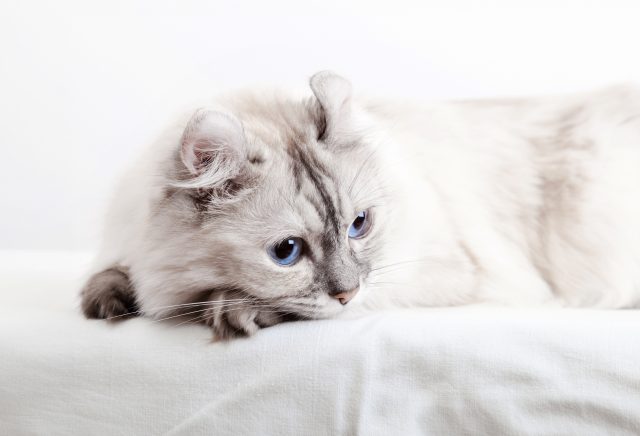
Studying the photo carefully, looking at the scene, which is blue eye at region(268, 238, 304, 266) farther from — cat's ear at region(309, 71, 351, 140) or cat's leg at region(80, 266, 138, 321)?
cat's leg at region(80, 266, 138, 321)

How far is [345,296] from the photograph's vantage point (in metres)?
1.45

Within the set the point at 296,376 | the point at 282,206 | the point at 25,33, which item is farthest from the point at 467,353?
the point at 25,33

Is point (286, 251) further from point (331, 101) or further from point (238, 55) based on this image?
point (238, 55)

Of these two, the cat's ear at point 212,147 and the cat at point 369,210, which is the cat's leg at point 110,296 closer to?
the cat at point 369,210

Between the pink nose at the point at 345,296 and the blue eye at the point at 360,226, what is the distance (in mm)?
138

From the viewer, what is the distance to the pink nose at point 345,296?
1445 millimetres

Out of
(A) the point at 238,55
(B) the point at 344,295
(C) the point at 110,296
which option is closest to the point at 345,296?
(B) the point at 344,295

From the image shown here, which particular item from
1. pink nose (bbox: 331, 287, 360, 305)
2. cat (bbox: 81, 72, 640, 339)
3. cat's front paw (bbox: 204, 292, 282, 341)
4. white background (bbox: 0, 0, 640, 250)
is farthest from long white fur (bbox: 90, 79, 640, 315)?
white background (bbox: 0, 0, 640, 250)

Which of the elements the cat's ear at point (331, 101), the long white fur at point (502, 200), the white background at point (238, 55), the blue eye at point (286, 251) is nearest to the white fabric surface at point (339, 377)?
the blue eye at point (286, 251)

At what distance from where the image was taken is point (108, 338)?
1468 mm

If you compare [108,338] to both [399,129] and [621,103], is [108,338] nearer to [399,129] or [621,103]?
[399,129]

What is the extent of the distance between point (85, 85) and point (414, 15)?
1.44 metres

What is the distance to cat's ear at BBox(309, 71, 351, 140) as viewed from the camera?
4.89ft

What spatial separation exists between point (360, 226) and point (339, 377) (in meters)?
0.37
